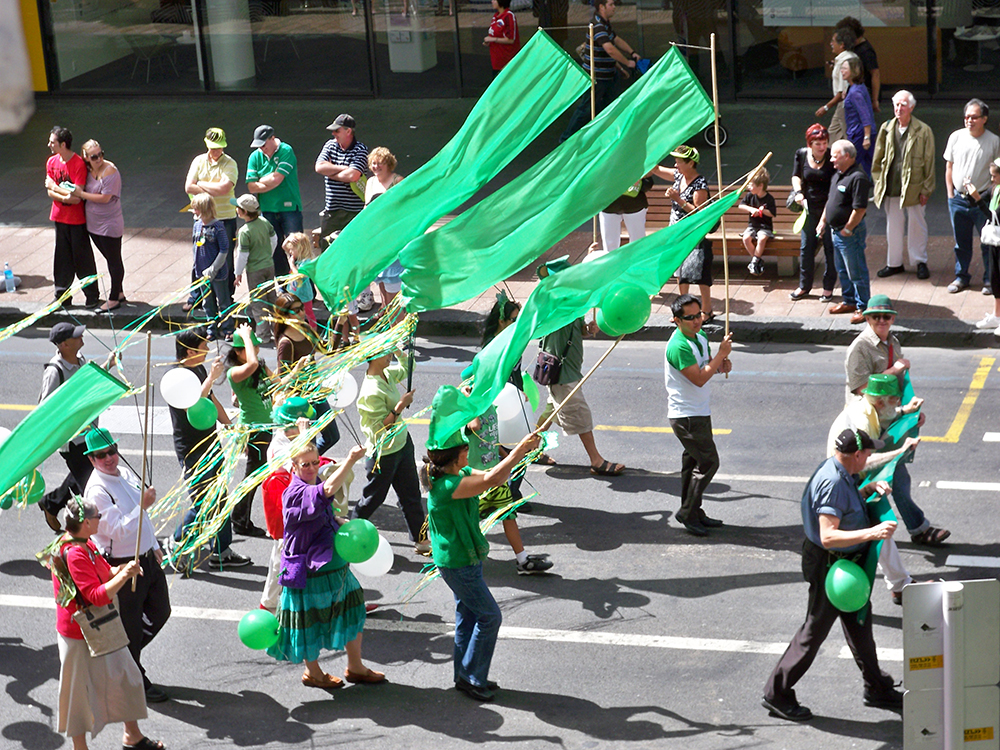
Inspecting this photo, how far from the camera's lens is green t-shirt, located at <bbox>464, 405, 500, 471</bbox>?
27.7 ft

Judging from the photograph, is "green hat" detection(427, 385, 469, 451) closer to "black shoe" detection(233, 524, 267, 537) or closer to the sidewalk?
"black shoe" detection(233, 524, 267, 537)

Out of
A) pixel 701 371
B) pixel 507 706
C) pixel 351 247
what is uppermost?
pixel 351 247

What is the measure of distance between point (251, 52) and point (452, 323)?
34.0 ft

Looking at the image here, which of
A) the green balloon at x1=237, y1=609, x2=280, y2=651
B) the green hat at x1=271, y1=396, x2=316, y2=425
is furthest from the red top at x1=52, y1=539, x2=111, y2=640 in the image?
the green hat at x1=271, y1=396, x2=316, y2=425

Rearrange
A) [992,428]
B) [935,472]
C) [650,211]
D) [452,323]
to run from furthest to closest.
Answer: [650,211], [452,323], [992,428], [935,472]

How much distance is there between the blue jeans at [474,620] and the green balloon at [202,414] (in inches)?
99.2

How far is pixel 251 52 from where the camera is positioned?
71.6ft

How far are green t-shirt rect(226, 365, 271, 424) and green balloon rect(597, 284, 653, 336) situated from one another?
2.84 m

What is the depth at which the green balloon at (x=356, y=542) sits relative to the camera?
6754 mm

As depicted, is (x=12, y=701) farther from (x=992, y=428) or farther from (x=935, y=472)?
(x=992, y=428)

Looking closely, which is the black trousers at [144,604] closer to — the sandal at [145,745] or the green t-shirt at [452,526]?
the sandal at [145,745]

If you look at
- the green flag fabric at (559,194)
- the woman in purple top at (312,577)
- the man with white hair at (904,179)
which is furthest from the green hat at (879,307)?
the man with white hair at (904,179)

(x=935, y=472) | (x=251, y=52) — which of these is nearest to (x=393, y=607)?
(x=935, y=472)

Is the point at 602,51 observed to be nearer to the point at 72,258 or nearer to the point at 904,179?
the point at 904,179
